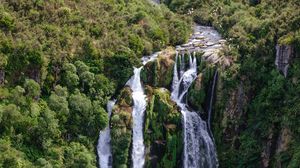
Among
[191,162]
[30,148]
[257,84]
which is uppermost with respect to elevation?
[257,84]

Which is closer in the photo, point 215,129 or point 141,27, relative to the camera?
point 215,129

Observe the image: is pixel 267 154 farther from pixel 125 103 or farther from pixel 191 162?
pixel 125 103

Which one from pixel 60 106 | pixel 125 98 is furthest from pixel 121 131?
pixel 60 106

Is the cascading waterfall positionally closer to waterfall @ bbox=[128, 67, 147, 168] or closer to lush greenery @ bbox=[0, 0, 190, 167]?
waterfall @ bbox=[128, 67, 147, 168]

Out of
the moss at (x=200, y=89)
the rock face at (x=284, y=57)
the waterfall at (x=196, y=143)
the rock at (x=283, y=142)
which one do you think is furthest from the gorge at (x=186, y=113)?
the rock at (x=283, y=142)

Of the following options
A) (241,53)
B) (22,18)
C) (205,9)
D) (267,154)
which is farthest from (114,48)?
(205,9)

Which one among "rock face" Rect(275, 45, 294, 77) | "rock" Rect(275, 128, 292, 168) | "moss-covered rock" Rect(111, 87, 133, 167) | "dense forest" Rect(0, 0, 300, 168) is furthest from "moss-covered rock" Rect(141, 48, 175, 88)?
"rock" Rect(275, 128, 292, 168)

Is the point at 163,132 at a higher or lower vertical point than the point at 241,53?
lower
